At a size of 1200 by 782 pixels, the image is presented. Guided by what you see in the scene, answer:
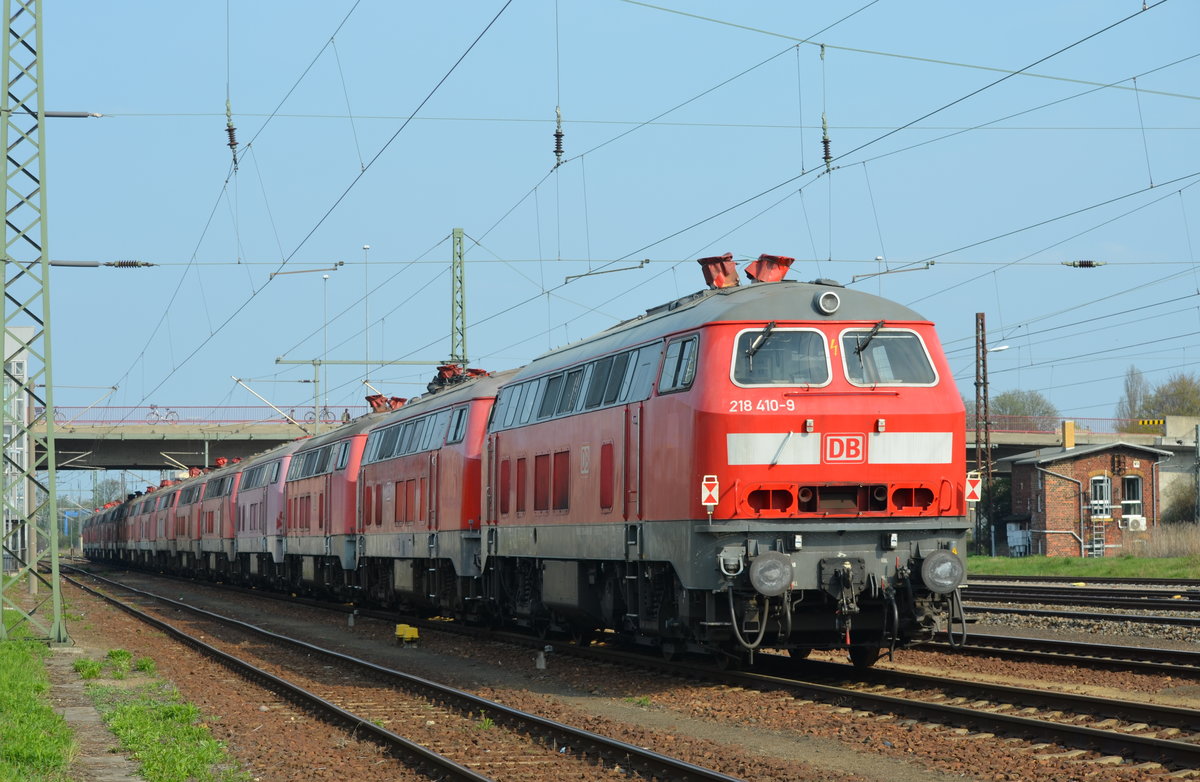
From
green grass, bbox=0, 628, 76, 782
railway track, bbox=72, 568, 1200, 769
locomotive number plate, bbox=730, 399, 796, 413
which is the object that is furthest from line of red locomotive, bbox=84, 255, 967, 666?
green grass, bbox=0, 628, 76, 782

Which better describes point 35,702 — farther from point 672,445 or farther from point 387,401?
point 387,401

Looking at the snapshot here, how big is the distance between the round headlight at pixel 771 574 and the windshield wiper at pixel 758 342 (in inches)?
82.7

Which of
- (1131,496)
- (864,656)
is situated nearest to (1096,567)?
(1131,496)

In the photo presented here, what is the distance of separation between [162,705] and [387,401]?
23.6 metres

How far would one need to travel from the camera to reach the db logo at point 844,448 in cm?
1452

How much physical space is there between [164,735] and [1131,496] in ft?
196

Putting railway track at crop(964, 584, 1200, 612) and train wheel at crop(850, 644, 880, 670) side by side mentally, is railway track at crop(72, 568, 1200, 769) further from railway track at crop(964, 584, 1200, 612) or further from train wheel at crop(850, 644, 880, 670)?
→ railway track at crop(964, 584, 1200, 612)

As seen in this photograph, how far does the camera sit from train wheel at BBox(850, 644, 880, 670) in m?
15.8

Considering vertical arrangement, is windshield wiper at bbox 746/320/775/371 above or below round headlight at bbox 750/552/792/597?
above

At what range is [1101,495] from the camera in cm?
6412

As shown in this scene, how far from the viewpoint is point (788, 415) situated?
47.6 feet

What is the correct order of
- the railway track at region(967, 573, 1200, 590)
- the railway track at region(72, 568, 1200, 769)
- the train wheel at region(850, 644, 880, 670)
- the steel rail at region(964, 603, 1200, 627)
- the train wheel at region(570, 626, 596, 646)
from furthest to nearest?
the railway track at region(967, 573, 1200, 590) < the steel rail at region(964, 603, 1200, 627) < the train wheel at region(570, 626, 596, 646) < the train wheel at region(850, 644, 880, 670) < the railway track at region(72, 568, 1200, 769)

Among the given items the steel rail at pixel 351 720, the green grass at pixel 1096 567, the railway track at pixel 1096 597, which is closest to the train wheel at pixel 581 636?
the steel rail at pixel 351 720

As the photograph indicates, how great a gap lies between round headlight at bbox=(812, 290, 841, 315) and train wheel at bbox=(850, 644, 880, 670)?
12.6 feet
